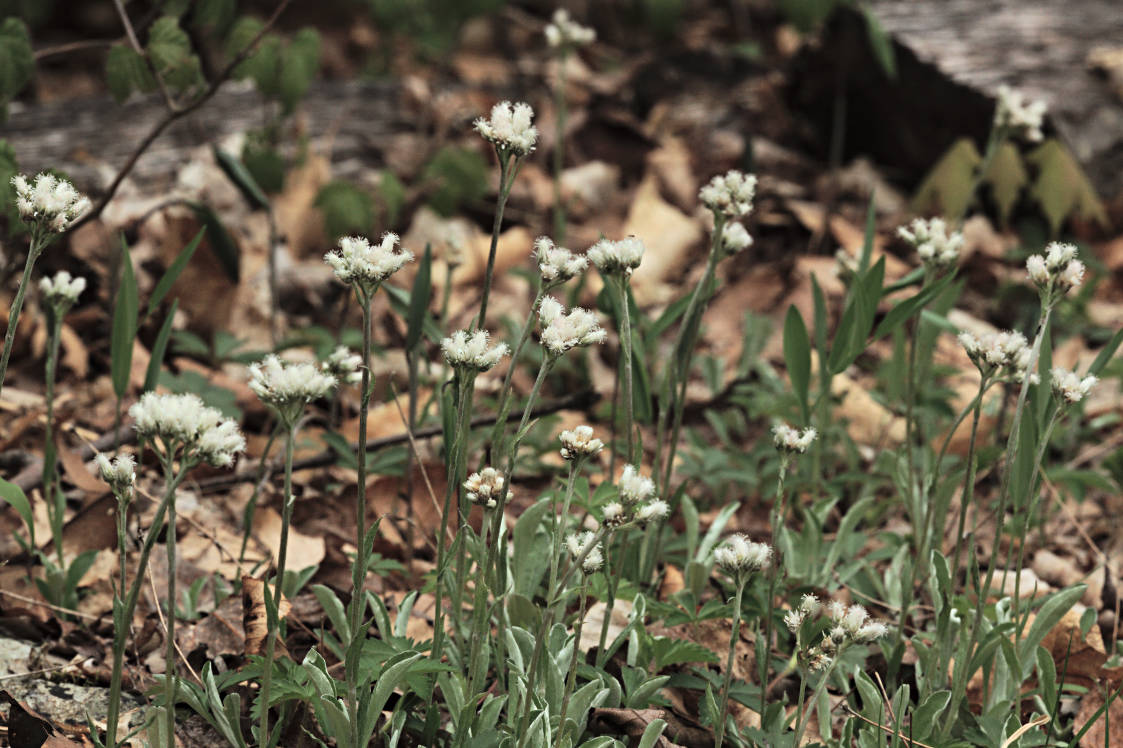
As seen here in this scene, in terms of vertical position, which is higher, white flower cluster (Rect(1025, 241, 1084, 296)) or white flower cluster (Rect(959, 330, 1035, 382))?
white flower cluster (Rect(1025, 241, 1084, 296))

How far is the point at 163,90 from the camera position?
7.34ft

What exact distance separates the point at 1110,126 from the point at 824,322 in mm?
2261

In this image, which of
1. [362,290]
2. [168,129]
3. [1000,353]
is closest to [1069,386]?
[1000,353]

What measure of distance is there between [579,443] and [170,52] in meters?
1.43

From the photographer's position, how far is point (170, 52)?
6.99ft

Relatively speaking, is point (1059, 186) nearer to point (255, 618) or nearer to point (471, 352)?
point (471, 352)

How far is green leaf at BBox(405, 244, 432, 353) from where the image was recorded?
1.84 m

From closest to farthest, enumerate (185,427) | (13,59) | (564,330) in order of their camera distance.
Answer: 1. (185,427)
2. (564,330)
3. (13,59)

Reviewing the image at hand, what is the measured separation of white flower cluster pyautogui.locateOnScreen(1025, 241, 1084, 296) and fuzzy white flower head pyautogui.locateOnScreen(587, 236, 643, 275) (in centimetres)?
52

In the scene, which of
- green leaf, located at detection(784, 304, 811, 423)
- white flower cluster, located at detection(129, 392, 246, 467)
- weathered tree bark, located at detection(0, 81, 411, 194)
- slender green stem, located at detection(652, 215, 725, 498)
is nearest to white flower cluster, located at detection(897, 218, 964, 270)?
green leaf, located at detection(784, 304, 811, 423)

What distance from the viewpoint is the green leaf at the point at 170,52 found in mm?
2127

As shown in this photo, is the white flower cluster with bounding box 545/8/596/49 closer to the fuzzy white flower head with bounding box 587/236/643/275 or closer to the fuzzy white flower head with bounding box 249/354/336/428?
the fuzzy white flower head with bounding box 587/236/643/275

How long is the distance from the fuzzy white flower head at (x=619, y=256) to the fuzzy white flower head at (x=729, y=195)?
0.71 ft

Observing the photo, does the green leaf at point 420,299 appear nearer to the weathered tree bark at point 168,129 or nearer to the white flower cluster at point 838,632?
the white flower cluster at point 838,632
